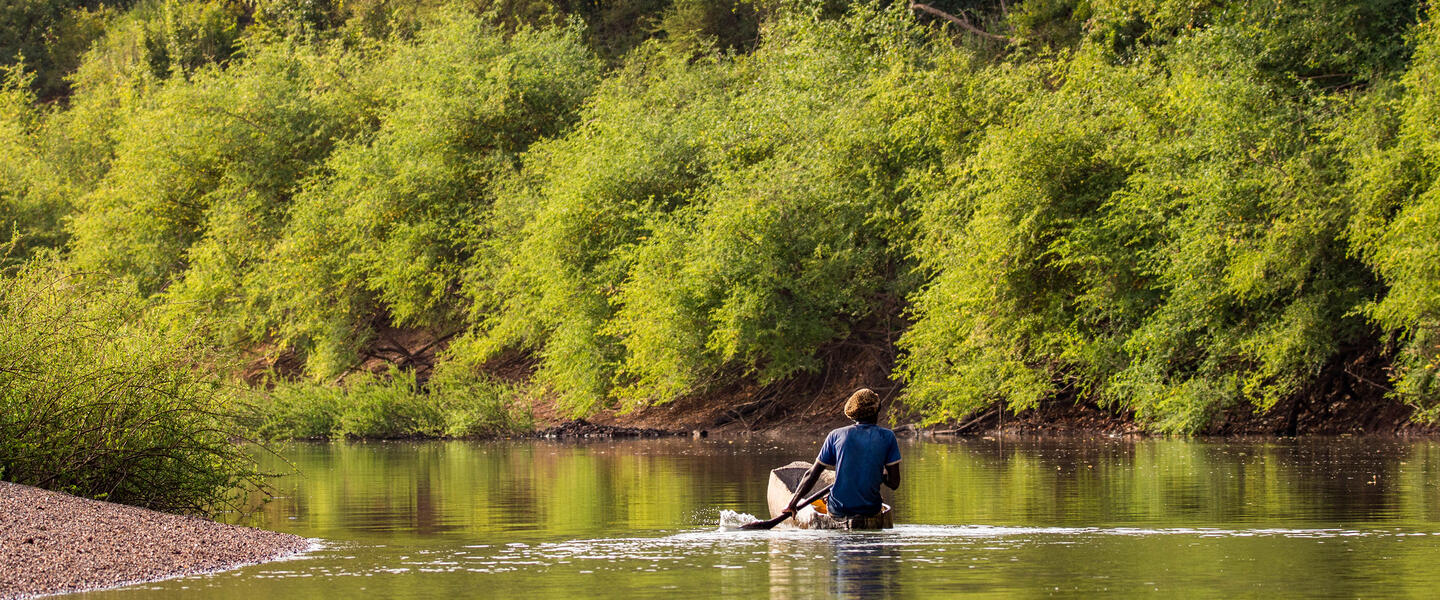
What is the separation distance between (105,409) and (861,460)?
780cm

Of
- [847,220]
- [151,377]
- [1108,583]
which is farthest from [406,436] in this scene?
[1108,583]

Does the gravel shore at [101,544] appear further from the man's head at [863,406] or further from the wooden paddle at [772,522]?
the man's head at [863,406]

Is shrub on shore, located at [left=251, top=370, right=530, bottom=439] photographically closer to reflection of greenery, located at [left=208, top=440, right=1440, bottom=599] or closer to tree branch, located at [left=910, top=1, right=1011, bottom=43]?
reflection of greenery, located at [left=208, top=440, right=1440, bottom=599]

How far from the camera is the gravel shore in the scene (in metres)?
13.7

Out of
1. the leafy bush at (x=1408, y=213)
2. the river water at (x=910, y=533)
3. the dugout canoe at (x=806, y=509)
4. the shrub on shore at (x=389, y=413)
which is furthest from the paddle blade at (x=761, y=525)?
the shrub on shore at (x=389, y=413)

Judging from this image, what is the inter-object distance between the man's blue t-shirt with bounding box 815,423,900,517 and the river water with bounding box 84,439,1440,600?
334 mm

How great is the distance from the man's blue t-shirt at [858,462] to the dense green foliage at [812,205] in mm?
16948

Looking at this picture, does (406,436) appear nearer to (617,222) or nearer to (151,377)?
(617,222)

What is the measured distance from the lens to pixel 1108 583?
13.0 m

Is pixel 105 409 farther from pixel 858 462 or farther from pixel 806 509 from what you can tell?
pixel 858 462

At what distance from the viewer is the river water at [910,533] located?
43.0ft

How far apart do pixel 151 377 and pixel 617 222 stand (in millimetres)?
26439

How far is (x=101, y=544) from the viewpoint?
15180mm

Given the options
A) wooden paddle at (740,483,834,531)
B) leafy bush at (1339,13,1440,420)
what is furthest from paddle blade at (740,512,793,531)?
leafy bush at (1339,13,1440,420)
